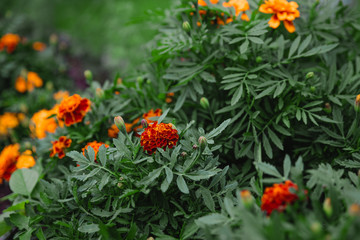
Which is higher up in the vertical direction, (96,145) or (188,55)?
(188,55)

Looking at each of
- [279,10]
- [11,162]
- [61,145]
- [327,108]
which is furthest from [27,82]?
[327,108]

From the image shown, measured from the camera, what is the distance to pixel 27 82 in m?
2.39

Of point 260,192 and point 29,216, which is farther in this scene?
point 29,216

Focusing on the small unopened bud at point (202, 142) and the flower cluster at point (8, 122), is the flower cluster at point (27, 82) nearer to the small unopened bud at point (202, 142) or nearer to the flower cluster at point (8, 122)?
the flower cluster at point (8, 122)

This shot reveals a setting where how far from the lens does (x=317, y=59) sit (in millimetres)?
1407

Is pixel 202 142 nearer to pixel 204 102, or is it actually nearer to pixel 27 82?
pixel 204 102

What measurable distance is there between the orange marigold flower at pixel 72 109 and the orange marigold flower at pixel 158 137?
0.45 m

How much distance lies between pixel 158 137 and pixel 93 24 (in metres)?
3.35

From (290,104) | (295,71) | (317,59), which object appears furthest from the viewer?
(317,59)

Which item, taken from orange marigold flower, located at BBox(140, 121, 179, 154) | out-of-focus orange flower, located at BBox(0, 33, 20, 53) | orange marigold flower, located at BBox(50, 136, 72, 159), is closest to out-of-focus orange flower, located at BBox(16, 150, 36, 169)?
orange marigold flower, located at BBox(50, 136, 72, 159)

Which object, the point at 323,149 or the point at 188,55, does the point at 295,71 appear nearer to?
the point at 323,149

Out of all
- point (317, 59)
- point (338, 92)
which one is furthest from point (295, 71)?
point (317, 59)

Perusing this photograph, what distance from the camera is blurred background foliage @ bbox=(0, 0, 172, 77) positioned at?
10.6 feet

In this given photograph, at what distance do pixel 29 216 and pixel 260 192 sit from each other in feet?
2.69
